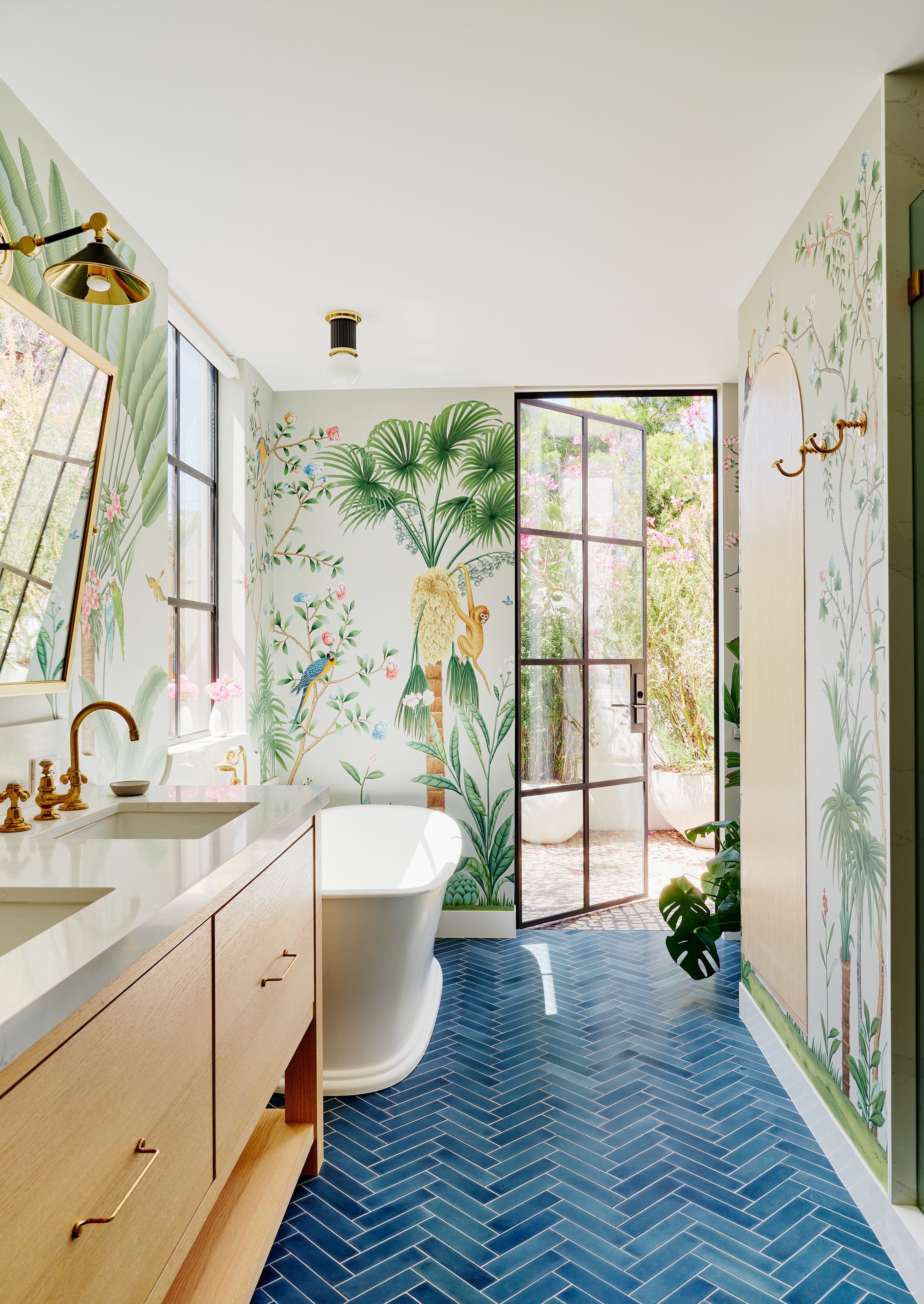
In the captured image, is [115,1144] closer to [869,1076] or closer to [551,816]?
[869,1076]

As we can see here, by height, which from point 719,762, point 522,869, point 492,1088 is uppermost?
point 719,762

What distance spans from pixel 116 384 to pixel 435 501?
5.97 ft

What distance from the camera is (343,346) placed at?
9.89ft

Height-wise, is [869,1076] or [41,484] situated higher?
[41,484]

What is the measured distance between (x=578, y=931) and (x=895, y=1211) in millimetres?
2094

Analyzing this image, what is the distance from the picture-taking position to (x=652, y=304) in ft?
9.57

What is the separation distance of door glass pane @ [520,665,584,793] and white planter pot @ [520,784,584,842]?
61mm

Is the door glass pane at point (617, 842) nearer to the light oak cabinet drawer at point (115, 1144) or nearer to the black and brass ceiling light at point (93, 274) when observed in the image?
the light oak cabinet drawer at point (115, 1144)

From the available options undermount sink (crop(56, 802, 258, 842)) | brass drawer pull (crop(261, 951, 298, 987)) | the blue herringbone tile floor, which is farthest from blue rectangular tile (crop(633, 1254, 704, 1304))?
undermount sink (crop(56, 802, 258, 842))

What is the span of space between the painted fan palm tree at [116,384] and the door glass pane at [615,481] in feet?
6.68

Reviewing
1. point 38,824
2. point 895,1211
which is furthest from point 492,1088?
point 38,824

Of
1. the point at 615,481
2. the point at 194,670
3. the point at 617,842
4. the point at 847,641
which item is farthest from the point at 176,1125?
the point at 615,481

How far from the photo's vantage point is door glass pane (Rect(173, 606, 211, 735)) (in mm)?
3098

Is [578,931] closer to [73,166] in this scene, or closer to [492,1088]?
[492,1088]
